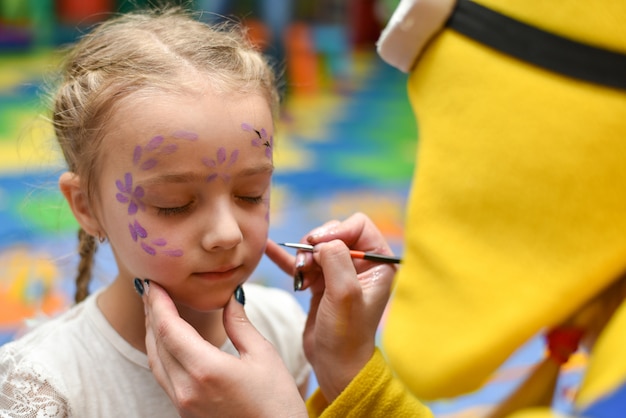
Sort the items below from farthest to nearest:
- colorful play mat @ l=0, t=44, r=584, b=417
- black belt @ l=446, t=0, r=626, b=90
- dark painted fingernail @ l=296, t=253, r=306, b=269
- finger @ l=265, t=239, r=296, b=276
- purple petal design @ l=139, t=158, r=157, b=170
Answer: colorful play mat @ l=0, t=44, r=584, b=417, finger @ l=265, t=239, r=296, b=276, dark painted fingernail @ l=296, t=253, r=306, b=269, purple petal design @ l=139, t=158, r=157, b=170, black belt @ l=446, t=0, r=626, b=90

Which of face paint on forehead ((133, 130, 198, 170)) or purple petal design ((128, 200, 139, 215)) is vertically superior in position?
face paint on forehead ((133, 130, 198, 170))

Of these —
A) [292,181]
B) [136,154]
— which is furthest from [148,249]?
[292,181]

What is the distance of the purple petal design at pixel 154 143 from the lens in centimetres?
91

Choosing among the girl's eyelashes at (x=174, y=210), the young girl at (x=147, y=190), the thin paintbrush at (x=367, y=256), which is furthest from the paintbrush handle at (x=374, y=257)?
the girl's eyelashes at (x=174, y=210)

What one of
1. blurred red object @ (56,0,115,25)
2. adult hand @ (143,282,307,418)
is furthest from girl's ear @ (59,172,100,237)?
blurred red object @ (56,0,115,25)

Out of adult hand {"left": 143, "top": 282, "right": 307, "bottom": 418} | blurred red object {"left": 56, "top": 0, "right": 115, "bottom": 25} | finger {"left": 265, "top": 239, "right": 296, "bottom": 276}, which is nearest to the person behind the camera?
adult hand {"left": 143, "top": 282, "right": 307, "bottom": 418}

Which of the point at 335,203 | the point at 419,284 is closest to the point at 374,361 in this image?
the point at 419,284

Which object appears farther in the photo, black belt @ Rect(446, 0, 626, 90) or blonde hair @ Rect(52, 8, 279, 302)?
blonde hair @ Rect(52, 8, 279, 302)

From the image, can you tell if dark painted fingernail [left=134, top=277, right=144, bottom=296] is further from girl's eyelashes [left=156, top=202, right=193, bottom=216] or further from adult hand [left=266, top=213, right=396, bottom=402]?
adult hand [left=266, top=213, right=396, bottom=402]

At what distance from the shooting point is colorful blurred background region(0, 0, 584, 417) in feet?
6.01

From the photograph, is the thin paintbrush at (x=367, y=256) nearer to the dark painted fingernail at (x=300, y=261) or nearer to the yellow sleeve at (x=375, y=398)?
the dark painted fingernail at (x=300, y=261)

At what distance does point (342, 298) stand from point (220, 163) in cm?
23

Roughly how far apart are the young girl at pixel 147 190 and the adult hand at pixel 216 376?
10 centimetres

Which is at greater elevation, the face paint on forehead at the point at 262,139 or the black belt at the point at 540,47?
the black belt at the point at 540,47
